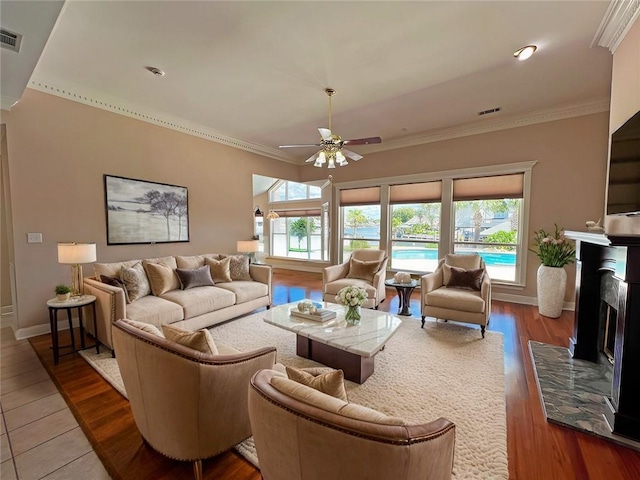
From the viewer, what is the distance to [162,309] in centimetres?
308

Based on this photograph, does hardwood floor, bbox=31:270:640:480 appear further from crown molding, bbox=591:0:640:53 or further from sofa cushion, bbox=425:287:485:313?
crown molding, bbox=591:0:640:53

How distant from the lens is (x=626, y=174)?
2324 millimetres

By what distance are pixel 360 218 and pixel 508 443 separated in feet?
17.5

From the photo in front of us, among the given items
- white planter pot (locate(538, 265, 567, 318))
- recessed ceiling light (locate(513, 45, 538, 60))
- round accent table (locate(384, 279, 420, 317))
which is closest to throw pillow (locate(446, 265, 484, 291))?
round accent table (locate(384, 279, 420, 317))

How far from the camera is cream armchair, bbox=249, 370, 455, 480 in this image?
0.72m

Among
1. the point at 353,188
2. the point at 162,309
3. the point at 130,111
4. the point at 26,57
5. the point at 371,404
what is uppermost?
the point at 130,111

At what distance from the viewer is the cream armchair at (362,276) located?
4.24m

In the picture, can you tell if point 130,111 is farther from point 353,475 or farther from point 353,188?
point 353,475

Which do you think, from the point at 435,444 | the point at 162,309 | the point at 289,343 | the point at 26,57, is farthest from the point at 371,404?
the point at 26,57

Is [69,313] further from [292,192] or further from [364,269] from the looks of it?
[292,192]

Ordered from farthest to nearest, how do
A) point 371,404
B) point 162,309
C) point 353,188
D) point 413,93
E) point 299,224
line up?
point 299,224 → point 353,188 → point 413,93 → point 162,309 → point 371,404

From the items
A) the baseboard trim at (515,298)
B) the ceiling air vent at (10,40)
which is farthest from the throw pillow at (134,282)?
the baseboard trim at (515,298)

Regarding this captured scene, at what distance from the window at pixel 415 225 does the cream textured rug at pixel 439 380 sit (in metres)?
2.37

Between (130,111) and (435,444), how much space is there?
5.22 metres
